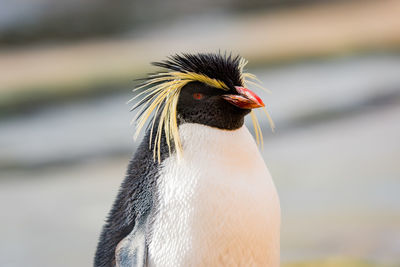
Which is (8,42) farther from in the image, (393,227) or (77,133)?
(393,227)

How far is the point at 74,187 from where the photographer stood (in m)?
2.39

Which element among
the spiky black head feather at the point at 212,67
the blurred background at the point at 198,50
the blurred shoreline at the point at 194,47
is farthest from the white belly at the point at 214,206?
the blurred shoreline at the point at 194,47

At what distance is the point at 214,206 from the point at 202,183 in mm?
49

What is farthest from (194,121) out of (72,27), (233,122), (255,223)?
(72,27)

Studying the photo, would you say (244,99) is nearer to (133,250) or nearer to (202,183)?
(202,183)

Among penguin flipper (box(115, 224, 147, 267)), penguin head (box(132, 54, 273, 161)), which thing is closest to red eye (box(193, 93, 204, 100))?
penguin head (box(132, 54, 273, 161))

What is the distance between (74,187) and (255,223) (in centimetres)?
142

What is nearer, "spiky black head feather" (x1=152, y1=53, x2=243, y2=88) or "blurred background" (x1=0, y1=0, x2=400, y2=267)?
"spiky black head feather" (x1=152, y1=53, x2=243, y2=88)

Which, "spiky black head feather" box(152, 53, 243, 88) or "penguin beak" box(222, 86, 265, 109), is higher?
"spiky black head feather" box(152, 53, 243, 88)

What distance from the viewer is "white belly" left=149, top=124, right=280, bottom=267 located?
3.64 feet

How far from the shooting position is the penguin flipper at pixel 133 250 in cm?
114

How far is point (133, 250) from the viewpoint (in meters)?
1.15

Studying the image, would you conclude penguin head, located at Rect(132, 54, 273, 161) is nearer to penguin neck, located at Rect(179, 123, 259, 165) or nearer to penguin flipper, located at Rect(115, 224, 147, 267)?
penguin neck, located at Rect(179, 123, 259, 165)

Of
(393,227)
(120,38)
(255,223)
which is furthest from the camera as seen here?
(120,38)
